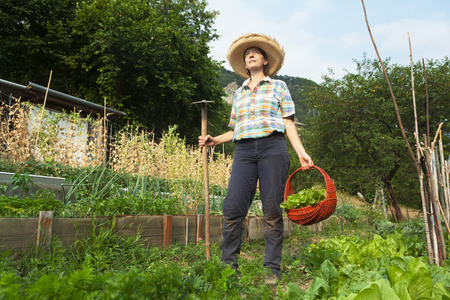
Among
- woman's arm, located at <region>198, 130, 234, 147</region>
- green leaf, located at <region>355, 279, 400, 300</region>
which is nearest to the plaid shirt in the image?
woman's arm, located at <region>198, 130, 234, 147</region>

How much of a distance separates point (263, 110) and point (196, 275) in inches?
60.2

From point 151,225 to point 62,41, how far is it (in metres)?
14.8

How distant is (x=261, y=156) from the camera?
2.86m

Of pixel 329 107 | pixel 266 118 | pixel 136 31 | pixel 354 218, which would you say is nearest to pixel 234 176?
pixel 266 118

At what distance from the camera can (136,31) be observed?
14.4 meters

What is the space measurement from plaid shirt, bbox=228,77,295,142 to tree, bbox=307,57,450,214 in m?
9.22

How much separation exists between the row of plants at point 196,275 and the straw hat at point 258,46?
1.81 m

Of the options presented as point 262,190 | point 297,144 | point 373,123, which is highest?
point 373,123

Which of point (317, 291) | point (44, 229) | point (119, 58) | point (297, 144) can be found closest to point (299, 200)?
point (297, 144)

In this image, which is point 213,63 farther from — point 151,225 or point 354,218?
point 151,225

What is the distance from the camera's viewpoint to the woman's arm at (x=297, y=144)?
2.79 m

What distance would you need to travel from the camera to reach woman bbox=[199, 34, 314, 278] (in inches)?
109

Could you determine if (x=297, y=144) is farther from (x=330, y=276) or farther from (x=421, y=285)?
(x=421, y=285)

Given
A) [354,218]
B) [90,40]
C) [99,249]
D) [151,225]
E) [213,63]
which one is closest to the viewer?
[99,249]
